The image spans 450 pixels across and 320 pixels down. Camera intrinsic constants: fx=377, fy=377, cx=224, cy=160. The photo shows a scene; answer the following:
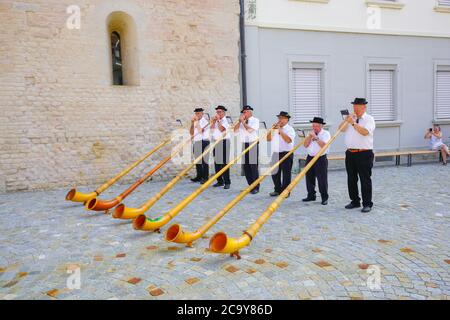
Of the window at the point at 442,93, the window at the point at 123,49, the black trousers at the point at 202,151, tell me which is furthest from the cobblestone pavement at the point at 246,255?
the window at the point at 442,93

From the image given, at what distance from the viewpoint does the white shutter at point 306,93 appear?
36.4 feet

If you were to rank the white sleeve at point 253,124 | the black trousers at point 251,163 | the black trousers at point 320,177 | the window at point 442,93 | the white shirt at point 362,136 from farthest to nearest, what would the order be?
the window at point 442,93, the black trousers at point 251,163, the white sleeve at point 253,124, the black trousers at point 320,177, the white shirt at point 362,136

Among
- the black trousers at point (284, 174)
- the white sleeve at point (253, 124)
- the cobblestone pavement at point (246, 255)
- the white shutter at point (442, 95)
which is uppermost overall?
the white shutter at point (442, 95)

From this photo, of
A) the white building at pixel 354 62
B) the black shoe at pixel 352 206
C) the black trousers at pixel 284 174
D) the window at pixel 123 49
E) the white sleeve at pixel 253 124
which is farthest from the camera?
the white building at pixel 354 62

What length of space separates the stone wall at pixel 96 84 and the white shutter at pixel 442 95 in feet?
24.3

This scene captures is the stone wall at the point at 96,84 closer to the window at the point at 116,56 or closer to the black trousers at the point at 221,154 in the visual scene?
the window at the point at 116,56

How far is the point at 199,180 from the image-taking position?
9.53m

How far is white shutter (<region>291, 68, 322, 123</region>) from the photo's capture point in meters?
11.1

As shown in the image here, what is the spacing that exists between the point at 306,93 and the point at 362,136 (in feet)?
17.7

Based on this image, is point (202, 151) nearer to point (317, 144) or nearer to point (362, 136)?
point (317, 144)

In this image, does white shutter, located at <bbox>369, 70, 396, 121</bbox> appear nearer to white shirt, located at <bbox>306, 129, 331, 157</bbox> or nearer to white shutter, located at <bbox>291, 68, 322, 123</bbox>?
white shutter, located at <bbox>291, 68, 322, 123</bbox>
